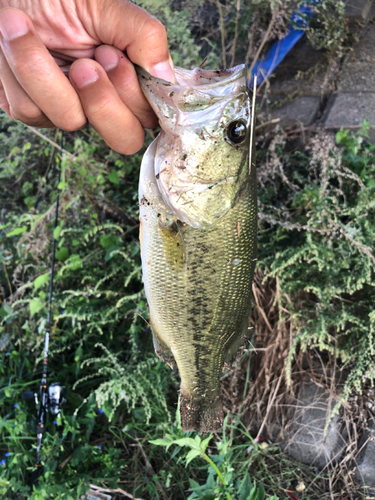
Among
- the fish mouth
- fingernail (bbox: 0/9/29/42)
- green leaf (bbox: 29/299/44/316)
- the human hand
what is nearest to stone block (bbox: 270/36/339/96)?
the fish mouth

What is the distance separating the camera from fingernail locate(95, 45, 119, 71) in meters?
1.30

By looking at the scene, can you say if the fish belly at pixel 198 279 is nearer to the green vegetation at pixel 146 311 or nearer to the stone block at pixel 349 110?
the green vegetation at pixel 146 311

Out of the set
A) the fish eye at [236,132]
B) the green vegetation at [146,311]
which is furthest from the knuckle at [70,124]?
the green vegetation at [146,311]

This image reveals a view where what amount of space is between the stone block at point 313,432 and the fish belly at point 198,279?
4.64 ft

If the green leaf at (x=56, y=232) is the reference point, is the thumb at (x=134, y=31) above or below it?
above

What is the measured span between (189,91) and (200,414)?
1469mm

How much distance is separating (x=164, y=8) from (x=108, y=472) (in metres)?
3.60

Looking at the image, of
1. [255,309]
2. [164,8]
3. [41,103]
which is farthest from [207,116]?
[164,8]

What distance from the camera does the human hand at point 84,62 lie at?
1.20 m

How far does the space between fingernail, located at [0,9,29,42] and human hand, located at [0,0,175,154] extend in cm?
2

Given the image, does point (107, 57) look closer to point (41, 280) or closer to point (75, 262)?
point (75, 262)

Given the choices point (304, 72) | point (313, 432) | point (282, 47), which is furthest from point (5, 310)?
point (304, 72)

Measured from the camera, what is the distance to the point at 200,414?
170 centimetres

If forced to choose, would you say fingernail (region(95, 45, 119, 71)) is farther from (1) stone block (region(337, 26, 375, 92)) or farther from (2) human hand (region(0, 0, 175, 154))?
(1) stone block (region(337, 26, 375, 92))
